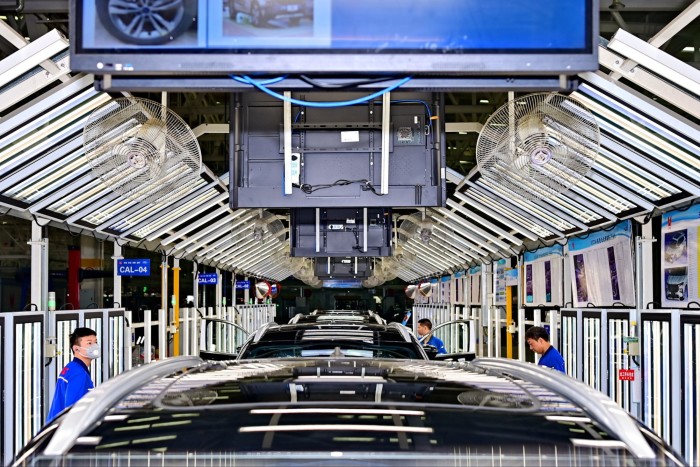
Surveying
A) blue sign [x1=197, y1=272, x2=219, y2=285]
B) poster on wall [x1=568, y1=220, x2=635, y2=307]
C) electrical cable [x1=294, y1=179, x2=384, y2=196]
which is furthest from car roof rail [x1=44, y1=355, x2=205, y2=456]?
blue sign [x1=197, y1=272, x2=219, y2=285]

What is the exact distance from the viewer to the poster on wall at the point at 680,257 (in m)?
10.1

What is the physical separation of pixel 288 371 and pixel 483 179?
33.1 feet

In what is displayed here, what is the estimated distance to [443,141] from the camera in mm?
9195

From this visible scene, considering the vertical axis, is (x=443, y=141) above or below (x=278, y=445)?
above

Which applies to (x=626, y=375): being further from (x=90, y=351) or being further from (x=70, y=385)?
(x=70, y=385)

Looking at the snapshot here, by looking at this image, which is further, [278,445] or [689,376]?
[689,376]

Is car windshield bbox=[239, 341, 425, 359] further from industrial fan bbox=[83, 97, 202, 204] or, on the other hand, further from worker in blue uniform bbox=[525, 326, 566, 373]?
worker in blue uniform bbox=[525, 326, 566, 373]

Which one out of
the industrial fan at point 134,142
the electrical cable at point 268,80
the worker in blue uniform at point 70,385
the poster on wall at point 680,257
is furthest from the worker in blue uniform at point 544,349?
the electrical cable at point 268,80

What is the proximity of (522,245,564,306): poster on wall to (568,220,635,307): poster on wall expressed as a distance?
690 millimetres

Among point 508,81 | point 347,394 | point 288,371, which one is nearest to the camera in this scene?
point 347,394

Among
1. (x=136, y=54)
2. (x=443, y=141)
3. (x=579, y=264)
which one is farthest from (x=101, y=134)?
(x=579, y=264)

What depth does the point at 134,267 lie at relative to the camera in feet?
48.5

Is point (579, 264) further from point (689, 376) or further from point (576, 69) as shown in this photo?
point (576, 69)

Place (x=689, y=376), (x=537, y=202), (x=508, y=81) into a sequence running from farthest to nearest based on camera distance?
(x=537, y=202), (x=689, y=376), (x=508, y=81)
